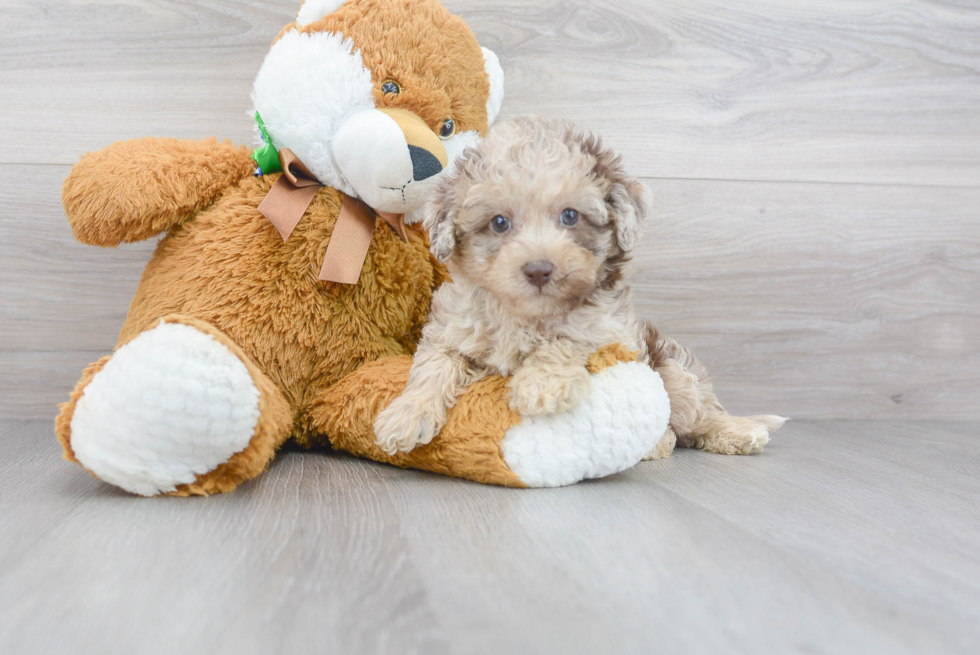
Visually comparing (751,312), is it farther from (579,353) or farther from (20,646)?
(20,646)

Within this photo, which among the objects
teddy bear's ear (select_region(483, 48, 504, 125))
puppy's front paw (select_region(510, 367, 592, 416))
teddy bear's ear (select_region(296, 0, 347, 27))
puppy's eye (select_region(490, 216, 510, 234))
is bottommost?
puppy's front paw (select_region(510, 367, 592, 416))

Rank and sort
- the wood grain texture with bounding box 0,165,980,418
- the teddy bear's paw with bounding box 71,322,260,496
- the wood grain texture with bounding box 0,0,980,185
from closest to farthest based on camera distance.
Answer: the teddy bear's paw with bounding box 71,322,260,496 < the wood grain texture with bounding box 0,0,980,185 < the wood grain texture with bounding box 0,165,980,418

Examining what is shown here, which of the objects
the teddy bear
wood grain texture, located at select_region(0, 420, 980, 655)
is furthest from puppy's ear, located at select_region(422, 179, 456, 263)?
wood grain texture, located at select_region(0, 420, 980, 655)

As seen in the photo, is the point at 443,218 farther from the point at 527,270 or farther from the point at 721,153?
the point at 721,153

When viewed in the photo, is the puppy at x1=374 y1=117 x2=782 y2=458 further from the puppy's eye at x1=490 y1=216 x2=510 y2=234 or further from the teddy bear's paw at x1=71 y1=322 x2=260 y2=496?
the teddy bear's paw at x1=71 y1=322 x2=260 y2=496

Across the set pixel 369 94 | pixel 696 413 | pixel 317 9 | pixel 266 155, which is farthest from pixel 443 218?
pixel 696 413

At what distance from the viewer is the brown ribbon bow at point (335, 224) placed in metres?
1.57

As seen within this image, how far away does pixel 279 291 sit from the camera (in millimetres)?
1572

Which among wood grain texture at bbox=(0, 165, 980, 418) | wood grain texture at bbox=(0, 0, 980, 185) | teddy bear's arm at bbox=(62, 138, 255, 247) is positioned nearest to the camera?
teddy bear's arm at bbox=(62, 138, 255, 247)

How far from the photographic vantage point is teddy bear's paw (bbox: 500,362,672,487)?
54.5 inches

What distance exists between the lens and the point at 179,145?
5.38 feet

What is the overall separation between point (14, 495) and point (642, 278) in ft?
5.38

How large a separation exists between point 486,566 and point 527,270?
53 cm

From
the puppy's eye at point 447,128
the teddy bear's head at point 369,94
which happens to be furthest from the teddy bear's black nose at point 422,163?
the puppy's eye at point 447,128
